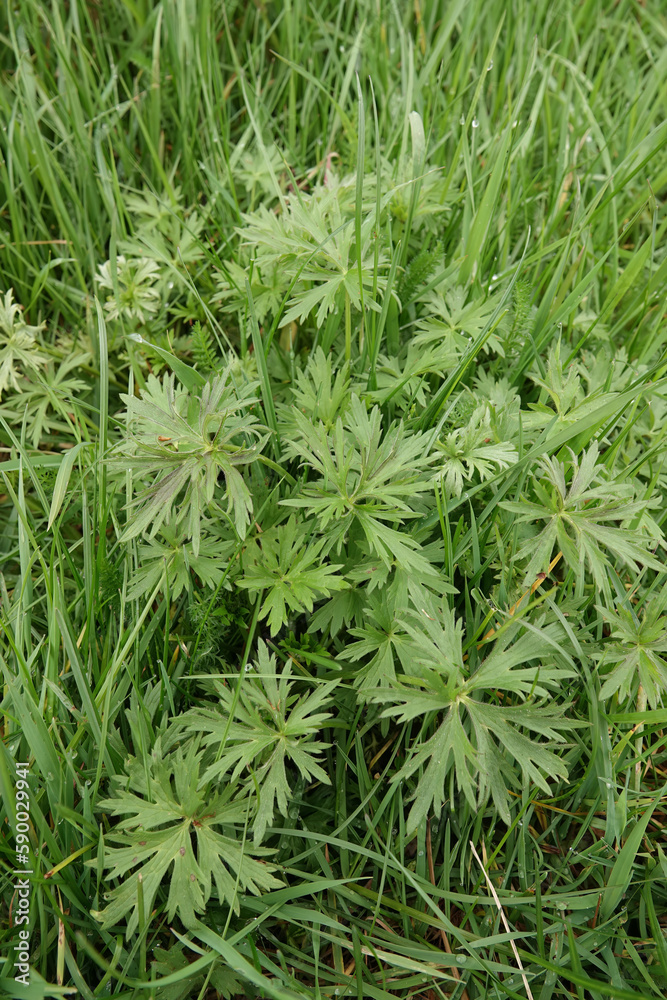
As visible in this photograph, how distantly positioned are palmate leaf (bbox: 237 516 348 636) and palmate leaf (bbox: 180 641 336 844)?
115 mm

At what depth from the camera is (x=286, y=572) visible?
6.17 feet

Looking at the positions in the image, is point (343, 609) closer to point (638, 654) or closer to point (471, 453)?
point (471, 453)

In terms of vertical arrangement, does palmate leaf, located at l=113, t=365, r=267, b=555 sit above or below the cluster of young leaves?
above

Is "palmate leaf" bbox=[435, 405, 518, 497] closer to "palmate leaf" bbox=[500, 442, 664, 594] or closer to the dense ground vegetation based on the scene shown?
the dense ground vegetation

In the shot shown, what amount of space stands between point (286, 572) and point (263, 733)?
424 millimetres

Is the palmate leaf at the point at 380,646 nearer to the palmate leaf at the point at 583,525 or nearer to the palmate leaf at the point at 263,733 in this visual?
the palmate leaf at the point at 263,733

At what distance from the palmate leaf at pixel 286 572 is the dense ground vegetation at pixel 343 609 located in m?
0.01

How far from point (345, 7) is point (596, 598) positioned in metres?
3.27

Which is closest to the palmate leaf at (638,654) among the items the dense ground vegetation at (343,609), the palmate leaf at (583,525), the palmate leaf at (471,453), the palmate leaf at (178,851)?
the dense ground vegetation at (343,609)

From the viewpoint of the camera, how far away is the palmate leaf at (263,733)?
168 centimetres

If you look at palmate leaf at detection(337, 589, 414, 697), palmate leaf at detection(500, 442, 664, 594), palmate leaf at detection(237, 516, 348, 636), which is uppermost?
palmate leaf at detection(500, 442, 664, 594)

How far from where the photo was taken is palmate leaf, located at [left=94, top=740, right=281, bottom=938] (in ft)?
5.34

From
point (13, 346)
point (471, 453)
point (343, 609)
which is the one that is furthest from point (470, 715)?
point (13, 346)

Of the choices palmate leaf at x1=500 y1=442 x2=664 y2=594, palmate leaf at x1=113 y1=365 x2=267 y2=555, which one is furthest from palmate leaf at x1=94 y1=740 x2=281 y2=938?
palmate leaf at x1=500 y1=442 x2=664 y2=594
